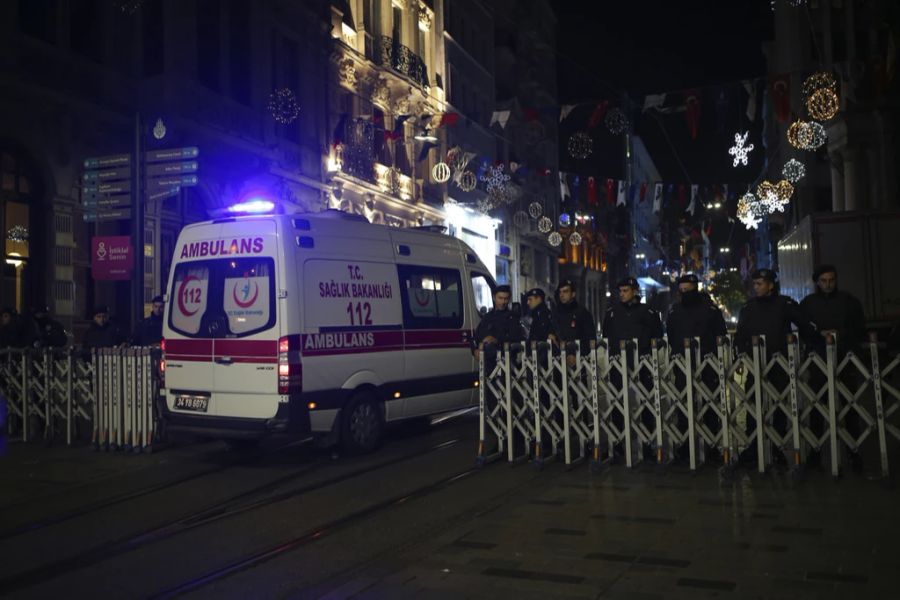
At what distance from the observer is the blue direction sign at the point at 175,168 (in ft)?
43.4

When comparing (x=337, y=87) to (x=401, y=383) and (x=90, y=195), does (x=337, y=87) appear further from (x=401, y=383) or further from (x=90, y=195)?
(x=401, y=383)

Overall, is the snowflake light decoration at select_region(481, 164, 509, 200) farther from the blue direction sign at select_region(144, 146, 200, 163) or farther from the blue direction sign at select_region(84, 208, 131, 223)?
the blue direction sign at select_region(84, 208, 131, 223)

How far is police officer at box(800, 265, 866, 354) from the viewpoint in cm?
818

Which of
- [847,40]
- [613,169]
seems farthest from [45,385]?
[613,169]

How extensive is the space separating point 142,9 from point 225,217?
11787 millimetres

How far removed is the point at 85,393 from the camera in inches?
453

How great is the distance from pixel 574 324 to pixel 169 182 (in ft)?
23.8

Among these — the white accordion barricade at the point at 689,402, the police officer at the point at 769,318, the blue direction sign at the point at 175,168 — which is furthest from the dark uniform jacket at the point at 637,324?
the blue direction sign at the point at 175,168

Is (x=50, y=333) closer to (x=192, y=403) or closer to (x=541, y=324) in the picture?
(x=192, y=403)

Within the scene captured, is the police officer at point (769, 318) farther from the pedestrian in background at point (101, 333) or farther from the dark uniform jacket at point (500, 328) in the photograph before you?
the pedestrian in background at point (101, 333)

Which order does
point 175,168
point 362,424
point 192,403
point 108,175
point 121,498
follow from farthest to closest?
point 108,175
point 175,168
point 362,424
point 192,403
point 121,498

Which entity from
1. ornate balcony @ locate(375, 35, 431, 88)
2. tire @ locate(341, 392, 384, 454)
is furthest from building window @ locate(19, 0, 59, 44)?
ornate balcony @ locate(375, 35, 431, 88)

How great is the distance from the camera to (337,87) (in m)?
26.5

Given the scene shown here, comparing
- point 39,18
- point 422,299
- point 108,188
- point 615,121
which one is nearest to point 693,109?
point 615,121
